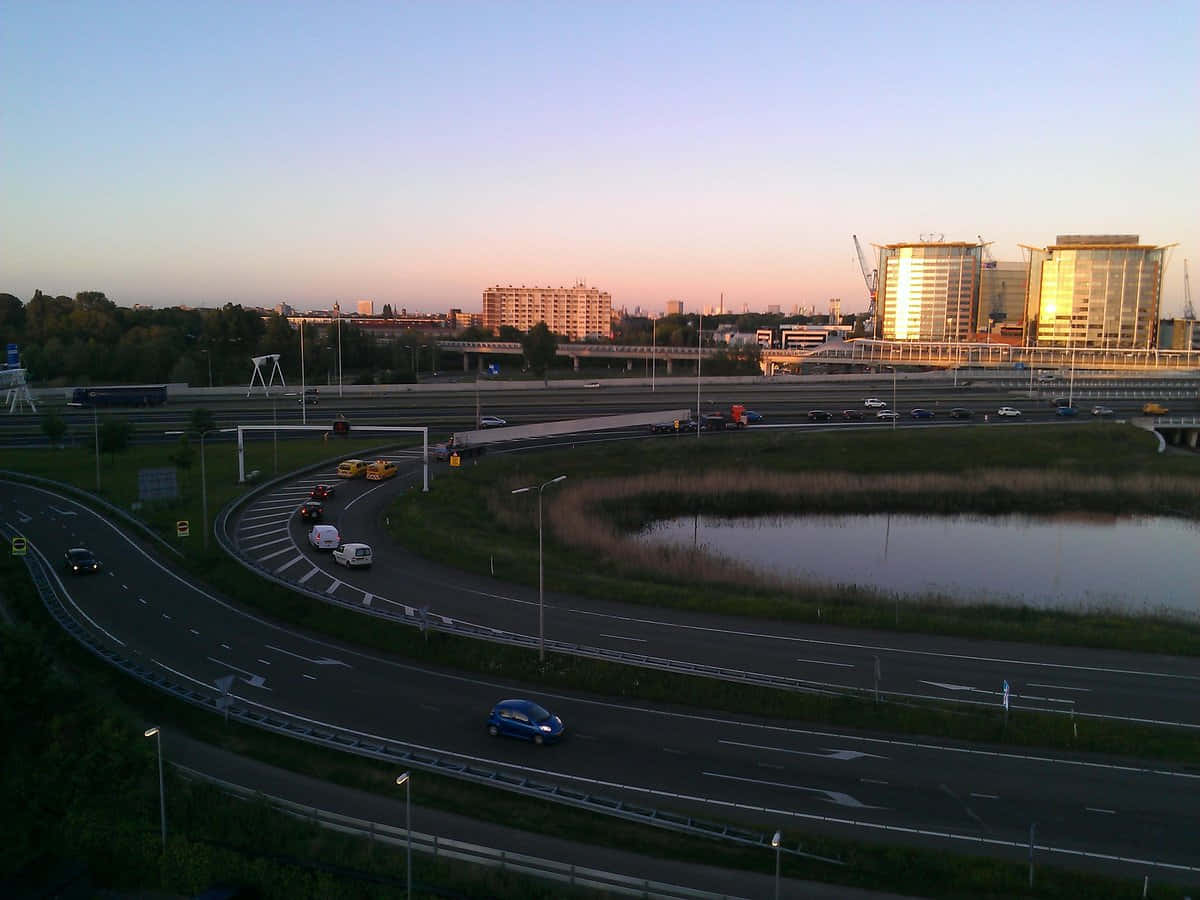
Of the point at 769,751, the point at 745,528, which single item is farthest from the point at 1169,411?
the point at 769,751

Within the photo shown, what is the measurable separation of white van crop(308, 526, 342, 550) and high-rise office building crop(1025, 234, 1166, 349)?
115298 millimetres

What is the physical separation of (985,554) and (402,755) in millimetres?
23323

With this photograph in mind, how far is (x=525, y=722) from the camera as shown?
1286cm

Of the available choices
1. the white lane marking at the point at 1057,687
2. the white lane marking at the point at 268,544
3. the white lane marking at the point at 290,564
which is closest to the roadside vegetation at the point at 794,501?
the white lane marking at the point at 1057,687

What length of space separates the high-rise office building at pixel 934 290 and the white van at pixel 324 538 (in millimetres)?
118148

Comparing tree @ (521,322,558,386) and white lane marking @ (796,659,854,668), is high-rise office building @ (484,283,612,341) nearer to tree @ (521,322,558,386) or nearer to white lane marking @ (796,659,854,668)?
tree @ (521,322,558,386)

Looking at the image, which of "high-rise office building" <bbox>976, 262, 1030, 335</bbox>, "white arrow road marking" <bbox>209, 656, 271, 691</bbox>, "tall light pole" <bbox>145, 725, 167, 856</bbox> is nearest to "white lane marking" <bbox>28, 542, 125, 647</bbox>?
"white arrow road marking" <bbox>209, 656, 271, 691</bbox>

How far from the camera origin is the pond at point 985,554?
79.5ft

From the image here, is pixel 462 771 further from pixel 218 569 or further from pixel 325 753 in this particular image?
pixel 218 569

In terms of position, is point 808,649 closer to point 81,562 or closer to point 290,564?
point 290,564

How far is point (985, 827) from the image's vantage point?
1052 centimetres

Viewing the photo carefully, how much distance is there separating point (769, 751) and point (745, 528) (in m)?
20.7

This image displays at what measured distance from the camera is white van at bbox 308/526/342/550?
2341 centimetres

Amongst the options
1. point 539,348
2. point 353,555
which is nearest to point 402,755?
point 353,555
